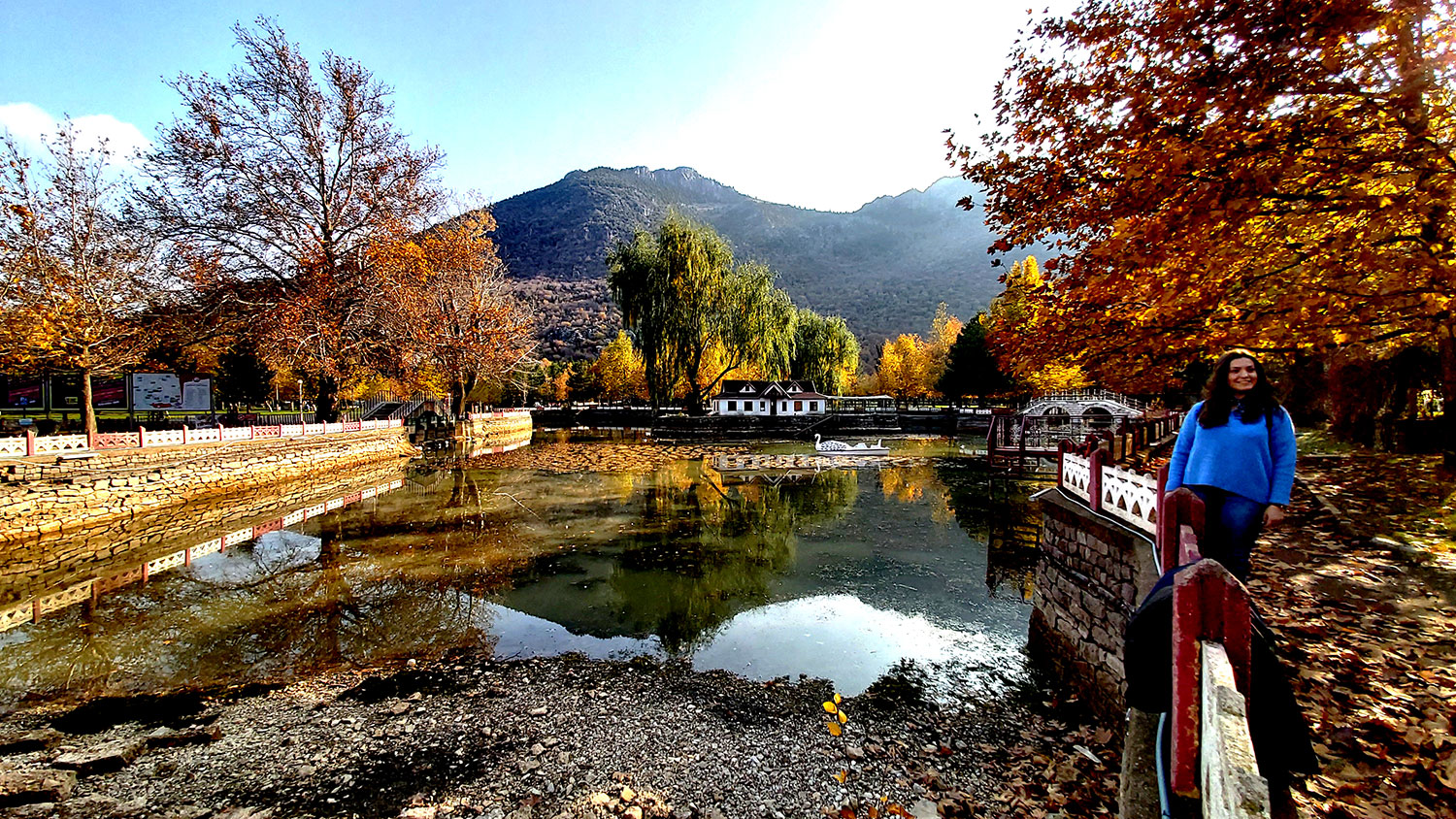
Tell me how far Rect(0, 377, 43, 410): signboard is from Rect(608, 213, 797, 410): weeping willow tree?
31.8 m

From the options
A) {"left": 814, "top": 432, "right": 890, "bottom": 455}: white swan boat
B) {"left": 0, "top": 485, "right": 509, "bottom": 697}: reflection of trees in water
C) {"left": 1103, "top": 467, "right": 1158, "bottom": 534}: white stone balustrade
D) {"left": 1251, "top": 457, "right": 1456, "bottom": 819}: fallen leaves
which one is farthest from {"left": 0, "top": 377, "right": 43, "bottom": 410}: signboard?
{"left": 1251, "top": 457, "right": 1456, "bottom": 819}: fallen leaves

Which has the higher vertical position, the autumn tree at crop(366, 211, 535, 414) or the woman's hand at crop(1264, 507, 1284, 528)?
the autumn tree at crop(366, 211, 535, 414)

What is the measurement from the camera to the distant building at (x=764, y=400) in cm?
5347

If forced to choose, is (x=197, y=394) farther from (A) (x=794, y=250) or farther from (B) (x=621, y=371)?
(A) (x=794, y=250)

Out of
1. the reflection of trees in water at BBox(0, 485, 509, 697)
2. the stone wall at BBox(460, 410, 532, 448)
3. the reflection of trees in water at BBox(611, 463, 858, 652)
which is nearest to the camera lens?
the reflection of trees in water at BBox(0, 485, 509, 697)

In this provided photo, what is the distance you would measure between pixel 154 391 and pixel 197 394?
4.87 ft

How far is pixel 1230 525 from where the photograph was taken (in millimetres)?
3652

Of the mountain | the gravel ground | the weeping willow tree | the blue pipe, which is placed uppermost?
the mountain

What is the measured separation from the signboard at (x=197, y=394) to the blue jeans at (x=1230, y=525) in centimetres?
3573

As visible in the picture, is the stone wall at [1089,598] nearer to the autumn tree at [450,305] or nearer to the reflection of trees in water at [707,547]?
the reflection of trees in water at [707,547]

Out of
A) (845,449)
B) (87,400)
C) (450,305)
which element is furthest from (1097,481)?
Result: (450,305)

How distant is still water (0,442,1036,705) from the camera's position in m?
7.32

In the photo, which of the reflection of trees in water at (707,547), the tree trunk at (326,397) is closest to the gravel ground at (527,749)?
the reflection of trees in water at (707,547)

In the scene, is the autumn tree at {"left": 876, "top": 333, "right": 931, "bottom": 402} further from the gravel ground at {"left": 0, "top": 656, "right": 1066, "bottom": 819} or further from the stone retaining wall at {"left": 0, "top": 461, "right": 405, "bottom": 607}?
the gravel ground at {"left": 0, "top": 656, "right": 1066, "bottom": 819}
